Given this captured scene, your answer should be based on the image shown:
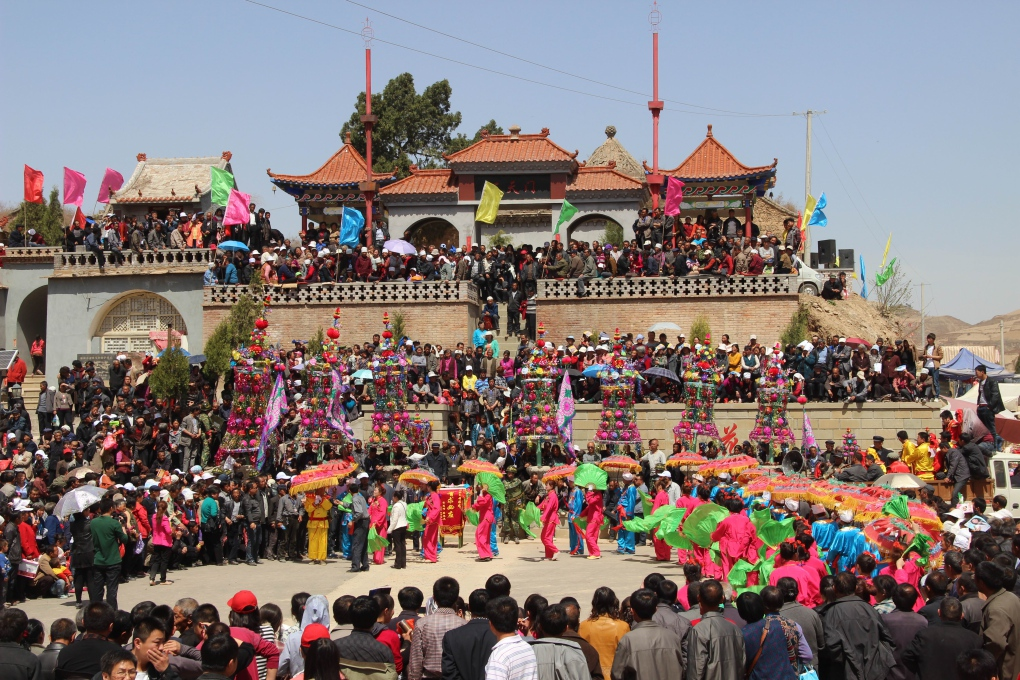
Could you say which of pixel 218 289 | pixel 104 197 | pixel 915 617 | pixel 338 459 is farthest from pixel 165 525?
pixel 104 197

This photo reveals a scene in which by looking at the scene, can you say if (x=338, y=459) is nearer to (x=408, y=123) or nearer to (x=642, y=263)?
(x=642, y=263)

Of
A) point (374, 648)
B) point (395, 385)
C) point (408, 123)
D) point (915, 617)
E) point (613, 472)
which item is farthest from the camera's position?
point (408, 123)

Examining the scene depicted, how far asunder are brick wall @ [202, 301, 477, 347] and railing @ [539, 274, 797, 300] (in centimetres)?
220

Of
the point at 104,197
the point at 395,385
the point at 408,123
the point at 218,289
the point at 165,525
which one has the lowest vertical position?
the point at 165,525

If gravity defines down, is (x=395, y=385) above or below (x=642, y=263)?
below

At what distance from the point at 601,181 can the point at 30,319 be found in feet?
55.9

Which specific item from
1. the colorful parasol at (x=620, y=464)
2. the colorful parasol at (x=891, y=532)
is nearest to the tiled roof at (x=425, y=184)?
the colorful parasol at (x=620, y=464)

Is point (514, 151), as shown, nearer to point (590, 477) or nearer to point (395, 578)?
point (590, 477)

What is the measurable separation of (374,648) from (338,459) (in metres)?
12.1

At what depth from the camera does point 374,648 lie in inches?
269

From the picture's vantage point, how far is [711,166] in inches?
1347

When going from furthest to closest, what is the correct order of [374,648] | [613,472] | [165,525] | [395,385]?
[395,385] < [613,472] < [165,525] < [374,648]

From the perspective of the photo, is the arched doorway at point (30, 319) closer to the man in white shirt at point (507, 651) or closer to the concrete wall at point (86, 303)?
the concrete wall at point (86, 303)

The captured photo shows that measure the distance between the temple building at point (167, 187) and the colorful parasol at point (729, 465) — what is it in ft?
68.6
